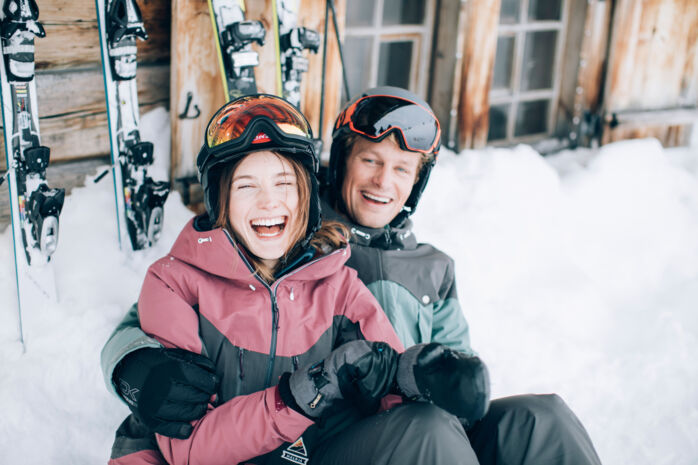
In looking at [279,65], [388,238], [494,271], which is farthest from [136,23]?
[494,271]

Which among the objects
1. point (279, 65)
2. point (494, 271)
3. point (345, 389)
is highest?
point (279, 65)

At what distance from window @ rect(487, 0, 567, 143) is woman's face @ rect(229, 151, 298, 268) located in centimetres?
319

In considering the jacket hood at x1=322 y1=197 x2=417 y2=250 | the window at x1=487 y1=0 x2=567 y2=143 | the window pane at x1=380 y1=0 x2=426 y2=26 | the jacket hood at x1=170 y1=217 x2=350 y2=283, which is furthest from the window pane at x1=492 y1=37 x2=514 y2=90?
the jacket hood at x1=170 y1=217 x2=350 y2=283

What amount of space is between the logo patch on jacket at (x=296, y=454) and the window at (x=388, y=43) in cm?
278

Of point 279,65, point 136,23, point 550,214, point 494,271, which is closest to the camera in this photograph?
point 136,23

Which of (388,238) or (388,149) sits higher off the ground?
(388,149)

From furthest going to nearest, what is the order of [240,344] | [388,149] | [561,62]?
[561,62] → [388,149] → [240,344]

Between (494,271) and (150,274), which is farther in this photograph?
(494,271)

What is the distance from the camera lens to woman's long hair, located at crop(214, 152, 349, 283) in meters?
1.97

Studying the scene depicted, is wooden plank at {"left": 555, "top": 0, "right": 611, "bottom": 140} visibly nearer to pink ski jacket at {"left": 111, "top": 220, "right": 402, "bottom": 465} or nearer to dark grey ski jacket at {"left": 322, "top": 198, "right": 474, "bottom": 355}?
dark grey ski jacket at {"left": 322, "top": 198, "right": 474, "bottom": 355}

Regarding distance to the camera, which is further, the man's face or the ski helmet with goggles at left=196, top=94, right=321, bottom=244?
the man's face

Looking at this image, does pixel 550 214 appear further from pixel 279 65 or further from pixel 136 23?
pixel 136 23

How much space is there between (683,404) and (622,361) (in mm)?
339

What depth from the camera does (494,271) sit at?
367cm
